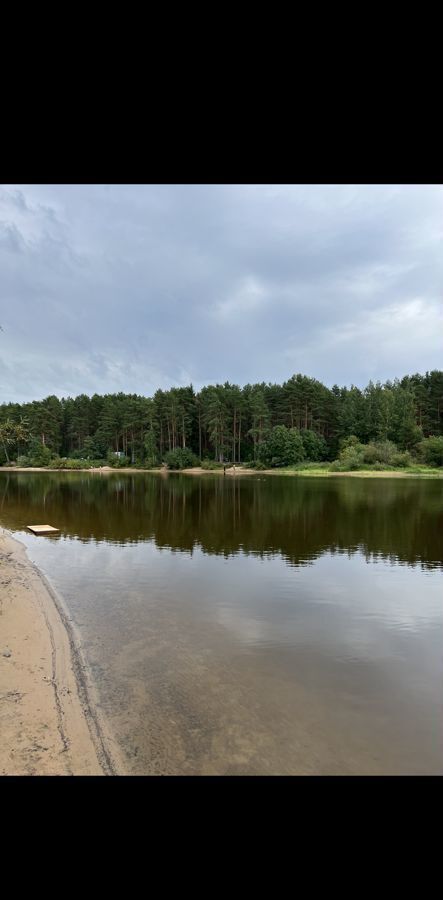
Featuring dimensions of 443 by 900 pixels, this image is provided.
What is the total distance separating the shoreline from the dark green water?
0.31 metres

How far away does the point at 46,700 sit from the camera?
6.93m

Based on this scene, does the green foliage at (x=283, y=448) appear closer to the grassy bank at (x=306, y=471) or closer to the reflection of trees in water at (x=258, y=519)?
the grassy bank at (x=306, y=471)

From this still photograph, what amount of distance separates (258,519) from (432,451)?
50757mm

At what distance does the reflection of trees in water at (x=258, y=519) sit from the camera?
19.7 m

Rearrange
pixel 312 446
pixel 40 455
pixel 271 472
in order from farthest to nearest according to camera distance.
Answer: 1. pixel 40 455
2. pixel 312 446
3. pixel 271 472

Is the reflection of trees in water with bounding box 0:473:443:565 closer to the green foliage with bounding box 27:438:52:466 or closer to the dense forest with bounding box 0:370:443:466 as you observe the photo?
the dense forest with bounding box 0:370:443:466

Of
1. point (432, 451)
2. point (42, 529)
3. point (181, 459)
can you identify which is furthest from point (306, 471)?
point (42, 529)

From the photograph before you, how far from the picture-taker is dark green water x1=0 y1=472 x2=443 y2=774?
20.0 ft

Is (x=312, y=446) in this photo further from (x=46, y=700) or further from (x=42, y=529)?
(x=46, y=700)

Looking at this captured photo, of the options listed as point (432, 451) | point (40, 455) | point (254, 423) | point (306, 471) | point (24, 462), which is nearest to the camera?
point (432, 451)
